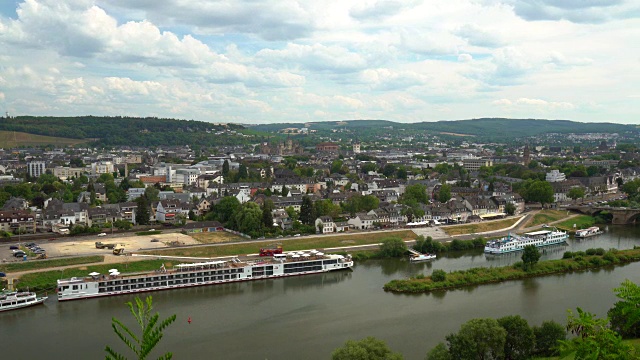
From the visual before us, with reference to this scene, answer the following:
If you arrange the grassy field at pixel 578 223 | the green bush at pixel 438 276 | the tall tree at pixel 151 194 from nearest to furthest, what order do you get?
the green bush at pixel 438 276
the grassy field at pixel 578 223
the tall tree at pixel 151 194

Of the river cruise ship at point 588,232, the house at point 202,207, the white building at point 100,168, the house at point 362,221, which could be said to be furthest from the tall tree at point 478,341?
the white building at point 100,168

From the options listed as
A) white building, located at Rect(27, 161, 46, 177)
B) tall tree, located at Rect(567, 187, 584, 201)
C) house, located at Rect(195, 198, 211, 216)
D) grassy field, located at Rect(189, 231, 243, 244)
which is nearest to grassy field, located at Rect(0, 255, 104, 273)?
grassy field, located at Rect(189, 231, 243, 244)

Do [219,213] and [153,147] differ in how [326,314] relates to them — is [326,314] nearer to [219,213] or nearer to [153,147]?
[219,213]

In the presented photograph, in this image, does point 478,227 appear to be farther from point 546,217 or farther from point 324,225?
point 324,225

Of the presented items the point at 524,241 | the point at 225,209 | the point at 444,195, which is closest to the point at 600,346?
the point at 524,241

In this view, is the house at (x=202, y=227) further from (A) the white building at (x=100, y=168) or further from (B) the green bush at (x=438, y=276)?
(A) the white building at (x=100, y=168)

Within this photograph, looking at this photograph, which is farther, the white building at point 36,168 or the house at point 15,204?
the white building at point 36,168
